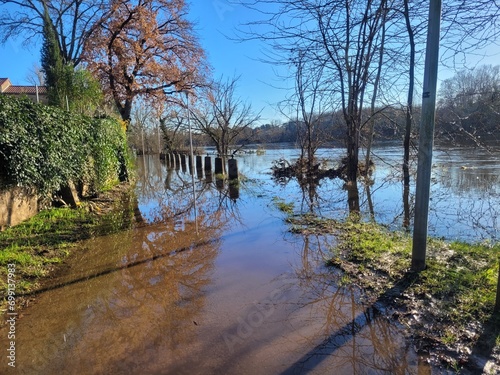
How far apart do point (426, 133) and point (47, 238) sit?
5.51 meters

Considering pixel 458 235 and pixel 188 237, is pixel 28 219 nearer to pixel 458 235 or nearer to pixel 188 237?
pixel 188 237

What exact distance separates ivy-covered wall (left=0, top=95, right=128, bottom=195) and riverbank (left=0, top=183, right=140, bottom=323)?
66 cm

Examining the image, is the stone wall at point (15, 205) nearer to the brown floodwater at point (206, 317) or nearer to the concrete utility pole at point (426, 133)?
the brown floodwater at point (206, 317)

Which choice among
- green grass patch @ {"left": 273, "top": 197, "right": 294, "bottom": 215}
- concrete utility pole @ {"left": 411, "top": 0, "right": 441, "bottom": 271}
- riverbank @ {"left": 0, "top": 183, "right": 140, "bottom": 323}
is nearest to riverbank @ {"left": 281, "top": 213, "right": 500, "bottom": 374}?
concrete utility pole @ {"left": 411, "top": 0, "right": 441, "bottom": 271}

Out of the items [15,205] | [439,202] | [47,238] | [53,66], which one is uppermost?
[53,66]

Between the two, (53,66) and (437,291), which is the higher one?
(53,66)

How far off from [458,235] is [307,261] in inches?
113

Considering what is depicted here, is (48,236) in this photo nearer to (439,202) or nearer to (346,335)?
(346,335)

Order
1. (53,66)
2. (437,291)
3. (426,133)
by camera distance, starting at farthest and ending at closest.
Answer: (53,66) → (426,133) → (437,291)

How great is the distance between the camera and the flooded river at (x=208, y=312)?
2117mm

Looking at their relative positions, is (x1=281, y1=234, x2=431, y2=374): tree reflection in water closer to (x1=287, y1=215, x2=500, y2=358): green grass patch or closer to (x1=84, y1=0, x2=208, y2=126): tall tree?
(x1=287, y1=215, x2=500, y2=358): green grass patch

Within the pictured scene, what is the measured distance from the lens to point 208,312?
9.09ft

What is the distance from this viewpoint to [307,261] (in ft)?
12.8

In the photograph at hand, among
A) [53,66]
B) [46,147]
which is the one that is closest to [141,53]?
[53,66]
